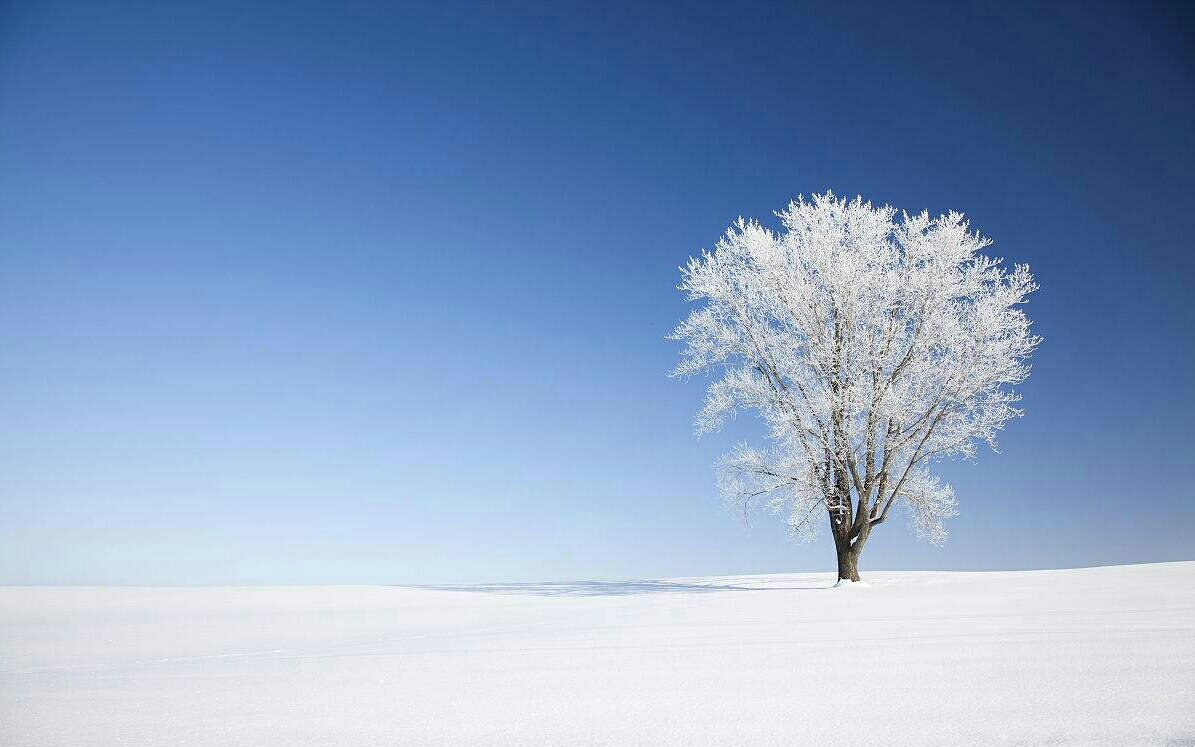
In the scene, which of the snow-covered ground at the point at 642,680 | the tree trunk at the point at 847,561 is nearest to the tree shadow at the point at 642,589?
the tree trunk at the point at 847,561

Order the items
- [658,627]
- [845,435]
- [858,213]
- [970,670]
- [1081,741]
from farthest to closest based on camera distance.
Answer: [858,213] < [845,435] < [658,627] < [970,670] < [1081,741]

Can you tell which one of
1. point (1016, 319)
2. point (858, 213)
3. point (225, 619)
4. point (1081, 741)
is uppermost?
point (858, 213)

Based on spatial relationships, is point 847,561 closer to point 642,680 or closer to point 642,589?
point 642,589

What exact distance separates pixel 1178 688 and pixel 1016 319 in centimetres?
1449

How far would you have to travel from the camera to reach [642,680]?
4.01 m

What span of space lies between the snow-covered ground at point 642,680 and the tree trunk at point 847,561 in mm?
7675

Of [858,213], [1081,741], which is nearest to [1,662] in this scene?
[1081,741]

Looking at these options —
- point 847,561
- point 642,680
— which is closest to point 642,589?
point 847,561

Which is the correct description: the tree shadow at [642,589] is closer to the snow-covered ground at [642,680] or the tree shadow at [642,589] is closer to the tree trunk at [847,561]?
the tree trunk at [847,561]

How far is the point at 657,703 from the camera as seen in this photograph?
3418mm

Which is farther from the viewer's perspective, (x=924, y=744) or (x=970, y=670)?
(x=970, y=670)

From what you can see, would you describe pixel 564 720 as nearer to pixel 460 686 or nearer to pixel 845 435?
pixel 460 686

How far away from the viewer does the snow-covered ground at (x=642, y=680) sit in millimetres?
2920

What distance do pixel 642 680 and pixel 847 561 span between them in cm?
1305
